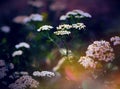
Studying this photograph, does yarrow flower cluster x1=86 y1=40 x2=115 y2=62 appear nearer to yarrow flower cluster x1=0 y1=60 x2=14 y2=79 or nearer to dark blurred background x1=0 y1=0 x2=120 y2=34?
yarrow flower cluster x1=0 y1=60 x2=14 y2=79

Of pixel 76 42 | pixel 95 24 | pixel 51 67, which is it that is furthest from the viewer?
pixel 95 24

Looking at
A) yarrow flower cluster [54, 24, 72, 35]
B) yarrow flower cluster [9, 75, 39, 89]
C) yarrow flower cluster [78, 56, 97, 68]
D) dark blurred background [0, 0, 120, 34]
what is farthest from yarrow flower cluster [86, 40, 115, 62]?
dark blurred background [0, 0, 120, 34]

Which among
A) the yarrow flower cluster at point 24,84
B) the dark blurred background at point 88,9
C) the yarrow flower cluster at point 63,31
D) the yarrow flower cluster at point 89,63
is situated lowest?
the yarrow flower cluster at point 24,84

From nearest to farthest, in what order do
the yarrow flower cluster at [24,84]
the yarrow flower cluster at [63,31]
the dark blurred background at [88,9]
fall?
1. the yarrow flower cluster at [24,84]
2. the yarrow flower cluster at [63,31]
3. the dark blurred background at [88,9]

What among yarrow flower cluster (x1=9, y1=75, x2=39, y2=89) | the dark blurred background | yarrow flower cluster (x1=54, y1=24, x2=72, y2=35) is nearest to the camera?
yarrow flower cluster (x1=9, y1=75, x2=39, y2=89)

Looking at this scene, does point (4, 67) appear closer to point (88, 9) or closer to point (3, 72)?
point (3, 72)

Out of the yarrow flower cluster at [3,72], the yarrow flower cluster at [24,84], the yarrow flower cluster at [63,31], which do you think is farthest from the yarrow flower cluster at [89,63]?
the yarrow flower cluster at [3,72]

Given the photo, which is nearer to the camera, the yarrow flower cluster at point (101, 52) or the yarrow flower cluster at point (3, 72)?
the yarrow flower cluster at point (101, 52)

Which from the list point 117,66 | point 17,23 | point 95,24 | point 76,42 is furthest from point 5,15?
point 117,66

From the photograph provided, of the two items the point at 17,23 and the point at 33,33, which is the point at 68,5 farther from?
the point at 33,33

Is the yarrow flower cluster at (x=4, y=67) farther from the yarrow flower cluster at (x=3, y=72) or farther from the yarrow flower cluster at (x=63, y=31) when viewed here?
the yarrow flower cluster at (x=63, y=31)

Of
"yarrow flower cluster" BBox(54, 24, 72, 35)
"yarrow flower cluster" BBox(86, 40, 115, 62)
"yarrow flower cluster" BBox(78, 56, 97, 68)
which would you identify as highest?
"yarrow flower cluster" BBox(54, 24, 72, 35)
